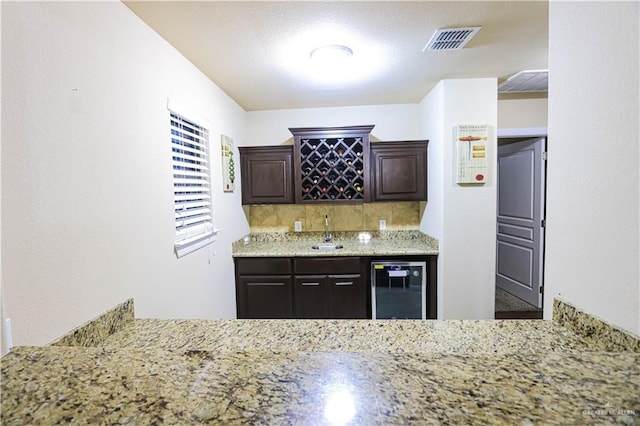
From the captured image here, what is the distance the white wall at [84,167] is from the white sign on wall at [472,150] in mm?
2410

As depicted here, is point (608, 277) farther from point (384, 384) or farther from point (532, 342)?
point (384, 384)

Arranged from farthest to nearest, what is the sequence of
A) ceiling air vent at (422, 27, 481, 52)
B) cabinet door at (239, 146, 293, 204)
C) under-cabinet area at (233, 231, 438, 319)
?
cabinet door at (239, 146, 293, 204)
under-cabinet area at (233, 231, 438, 319)
ceiling air vent at (422, 27, 481, 52)

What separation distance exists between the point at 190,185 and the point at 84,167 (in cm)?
Result: 111

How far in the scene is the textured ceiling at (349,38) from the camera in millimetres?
1665

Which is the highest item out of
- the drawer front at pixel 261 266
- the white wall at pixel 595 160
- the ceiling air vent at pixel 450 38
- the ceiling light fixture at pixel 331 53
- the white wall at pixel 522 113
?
the ceiling air vent at pixel 450 38

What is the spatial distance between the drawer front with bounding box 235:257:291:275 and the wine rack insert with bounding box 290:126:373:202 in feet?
2.45

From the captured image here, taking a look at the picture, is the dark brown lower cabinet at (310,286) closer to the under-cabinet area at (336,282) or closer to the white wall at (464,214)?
the under-cabinet area at (336,282)

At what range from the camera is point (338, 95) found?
10.5 ft

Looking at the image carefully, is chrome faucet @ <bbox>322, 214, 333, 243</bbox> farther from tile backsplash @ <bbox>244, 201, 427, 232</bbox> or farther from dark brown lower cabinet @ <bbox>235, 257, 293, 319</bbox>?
dark brown lower cabinet @ <bbox>235, 257, 293, 319</bbox>

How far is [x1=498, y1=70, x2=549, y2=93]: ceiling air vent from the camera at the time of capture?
271cm

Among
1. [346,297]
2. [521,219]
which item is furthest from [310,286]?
[521,219]

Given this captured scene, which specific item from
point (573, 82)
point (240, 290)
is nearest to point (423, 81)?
point (573, 82)

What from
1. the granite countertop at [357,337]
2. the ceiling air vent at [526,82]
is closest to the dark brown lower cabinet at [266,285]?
the granite countertop at [357,337]

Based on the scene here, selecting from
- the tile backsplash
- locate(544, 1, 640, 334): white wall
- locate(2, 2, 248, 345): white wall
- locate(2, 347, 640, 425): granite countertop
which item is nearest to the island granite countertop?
locate(2, 347, 640, 425): granite countertop
